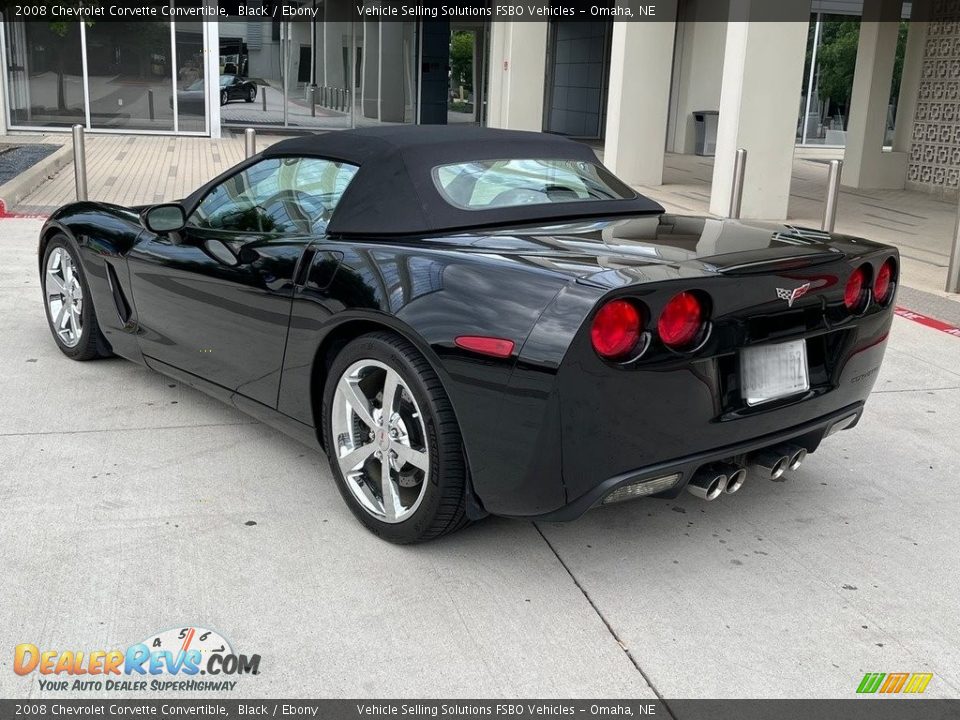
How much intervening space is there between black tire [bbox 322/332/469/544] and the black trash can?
2250 centimetres

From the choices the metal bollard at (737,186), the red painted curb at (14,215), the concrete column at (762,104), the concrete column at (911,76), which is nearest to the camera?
the red painted curb at (14,215)

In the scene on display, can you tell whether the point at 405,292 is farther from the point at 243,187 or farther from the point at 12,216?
the point at 12,216

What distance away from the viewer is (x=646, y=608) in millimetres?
3018

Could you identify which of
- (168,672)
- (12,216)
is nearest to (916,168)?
(12,216)

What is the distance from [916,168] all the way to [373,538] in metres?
16.3

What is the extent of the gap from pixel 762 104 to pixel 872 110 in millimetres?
5862

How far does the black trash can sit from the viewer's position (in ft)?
80.0

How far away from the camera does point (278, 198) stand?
4016mm

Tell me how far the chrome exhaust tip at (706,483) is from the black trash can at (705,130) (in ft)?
73.5

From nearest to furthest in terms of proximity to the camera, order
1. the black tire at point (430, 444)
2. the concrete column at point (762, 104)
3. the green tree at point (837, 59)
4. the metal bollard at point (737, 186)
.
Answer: the black tire at point (430, 444) → the metal bollard at point (737, 186) → the concrete column at point (762, 104) → the green tree at point (837, 59)

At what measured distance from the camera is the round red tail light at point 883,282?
3553mm

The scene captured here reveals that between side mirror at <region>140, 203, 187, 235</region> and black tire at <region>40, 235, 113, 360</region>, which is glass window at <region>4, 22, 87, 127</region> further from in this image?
side mirror at <region>140, 203, 187, 235</region>

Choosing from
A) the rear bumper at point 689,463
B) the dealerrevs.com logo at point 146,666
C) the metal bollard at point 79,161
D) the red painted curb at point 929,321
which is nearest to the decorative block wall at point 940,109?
the red painted curb at point 929,321
